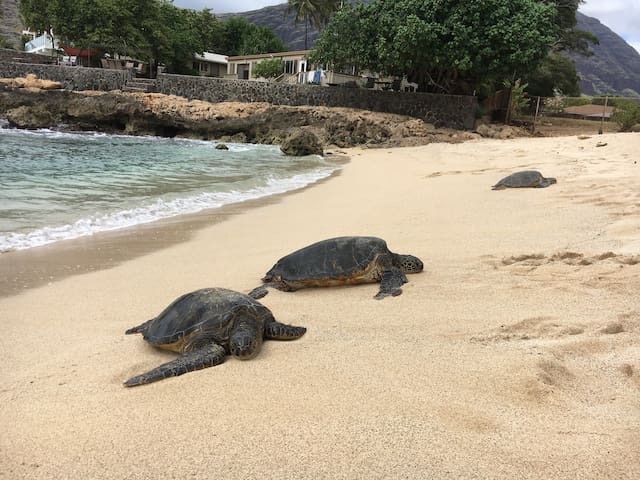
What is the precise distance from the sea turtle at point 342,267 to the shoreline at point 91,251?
8.14 ft

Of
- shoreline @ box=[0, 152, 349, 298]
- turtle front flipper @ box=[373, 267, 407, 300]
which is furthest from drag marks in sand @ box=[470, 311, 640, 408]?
shoreline @ box=[0, 152, 349, 298]

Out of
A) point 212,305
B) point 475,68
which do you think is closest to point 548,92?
point 475,68

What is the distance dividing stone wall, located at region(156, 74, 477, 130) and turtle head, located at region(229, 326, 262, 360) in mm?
26146

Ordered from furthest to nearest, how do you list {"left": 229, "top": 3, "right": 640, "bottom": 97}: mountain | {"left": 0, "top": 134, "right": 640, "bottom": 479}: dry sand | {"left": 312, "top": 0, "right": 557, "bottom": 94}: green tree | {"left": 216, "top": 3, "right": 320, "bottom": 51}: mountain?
{"left": 229, "top": 3, "right": 640, "bottom": 97}: mountain < {"left": 216, "top": 3, "right": 320, "bottom": 51}: mountain < {"left": 312, "top": 0, "right": 557, "bottom": 94}: green tree < {"left": 0, "top": 134, "right": 640, "bottom": 479}: dry sand

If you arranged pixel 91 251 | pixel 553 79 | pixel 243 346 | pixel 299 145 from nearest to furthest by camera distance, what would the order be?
pixel 243 346
pixel 91 251
pixel 299 145
pixel 553 79

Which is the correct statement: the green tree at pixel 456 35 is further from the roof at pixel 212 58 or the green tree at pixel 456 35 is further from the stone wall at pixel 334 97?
the roof at pixel 212 58

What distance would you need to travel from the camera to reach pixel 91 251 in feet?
20.6

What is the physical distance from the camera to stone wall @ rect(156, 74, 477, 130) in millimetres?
27172

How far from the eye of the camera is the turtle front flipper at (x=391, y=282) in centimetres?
420

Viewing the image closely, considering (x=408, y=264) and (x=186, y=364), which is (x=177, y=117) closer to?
(x=408, y=264)

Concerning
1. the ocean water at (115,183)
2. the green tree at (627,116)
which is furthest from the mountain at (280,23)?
the ocean water at (115,183)

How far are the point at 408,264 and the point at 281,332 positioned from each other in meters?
1.82

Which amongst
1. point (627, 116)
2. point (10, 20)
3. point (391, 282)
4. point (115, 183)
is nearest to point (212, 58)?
point (627, 116)

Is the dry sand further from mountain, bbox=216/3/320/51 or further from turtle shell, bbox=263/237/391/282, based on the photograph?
mountain, bbox=216/3/320/51
